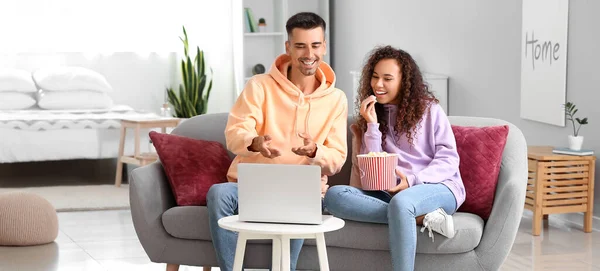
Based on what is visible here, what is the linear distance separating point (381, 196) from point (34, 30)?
18.7 feet

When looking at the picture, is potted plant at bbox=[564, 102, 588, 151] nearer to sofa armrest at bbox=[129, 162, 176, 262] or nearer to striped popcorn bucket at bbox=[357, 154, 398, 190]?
striped popcorn bucket at bbox=[357, 154, 398, 190]

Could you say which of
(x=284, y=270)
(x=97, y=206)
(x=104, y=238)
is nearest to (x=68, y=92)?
(x=97, y=206)

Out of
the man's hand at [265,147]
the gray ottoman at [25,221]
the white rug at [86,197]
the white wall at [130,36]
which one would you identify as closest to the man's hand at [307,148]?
the man's hand at [265,147]

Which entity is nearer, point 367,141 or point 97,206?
point 367,141

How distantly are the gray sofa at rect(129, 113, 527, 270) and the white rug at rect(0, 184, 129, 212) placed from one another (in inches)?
88.3

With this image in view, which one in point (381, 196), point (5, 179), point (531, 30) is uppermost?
point (531, 30)

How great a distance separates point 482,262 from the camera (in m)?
3.33

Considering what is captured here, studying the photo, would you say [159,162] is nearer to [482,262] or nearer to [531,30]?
[482,262]

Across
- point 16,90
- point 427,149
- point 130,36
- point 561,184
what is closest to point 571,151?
point 561,184

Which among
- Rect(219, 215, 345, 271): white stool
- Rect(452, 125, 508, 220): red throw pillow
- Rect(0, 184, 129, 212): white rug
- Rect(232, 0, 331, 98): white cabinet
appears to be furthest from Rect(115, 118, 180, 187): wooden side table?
Rect(219, 215, 345, 271): white stool

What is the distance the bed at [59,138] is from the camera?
6750 millimetres

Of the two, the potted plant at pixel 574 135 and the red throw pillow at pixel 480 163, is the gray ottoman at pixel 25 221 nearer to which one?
the red throw pillow at pixel 480 163

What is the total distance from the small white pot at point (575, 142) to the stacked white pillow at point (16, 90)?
4.49 m

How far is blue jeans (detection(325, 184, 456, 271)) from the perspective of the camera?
10.3ft
